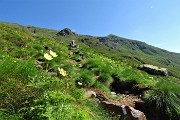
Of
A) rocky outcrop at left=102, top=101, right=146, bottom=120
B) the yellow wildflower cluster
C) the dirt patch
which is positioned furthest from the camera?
the dirt patch

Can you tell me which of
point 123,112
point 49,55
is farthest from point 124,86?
point 49,55

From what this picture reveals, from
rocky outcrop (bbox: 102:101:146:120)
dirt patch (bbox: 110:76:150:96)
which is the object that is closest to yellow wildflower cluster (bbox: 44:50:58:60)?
rocky outcrop (bbox: 102:101:146:120)

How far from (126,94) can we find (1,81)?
744cm

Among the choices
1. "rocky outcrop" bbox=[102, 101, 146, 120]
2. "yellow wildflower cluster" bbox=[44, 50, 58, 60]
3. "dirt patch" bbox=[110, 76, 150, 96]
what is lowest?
"rocky outcrop" bbox=[102, 101, 146, 120]

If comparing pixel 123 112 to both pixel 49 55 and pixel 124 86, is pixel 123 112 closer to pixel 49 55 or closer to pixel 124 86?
pixel 49 55

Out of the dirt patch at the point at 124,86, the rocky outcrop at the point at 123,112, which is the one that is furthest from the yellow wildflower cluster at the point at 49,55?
the dirt patch at the point at 124,86

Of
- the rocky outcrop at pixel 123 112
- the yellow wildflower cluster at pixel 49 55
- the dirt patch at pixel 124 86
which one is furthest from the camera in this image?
the dirt patch at pixel 124 86

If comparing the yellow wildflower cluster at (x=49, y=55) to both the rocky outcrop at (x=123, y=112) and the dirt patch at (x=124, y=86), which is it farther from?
the dirt patch at (x=124, y=86)

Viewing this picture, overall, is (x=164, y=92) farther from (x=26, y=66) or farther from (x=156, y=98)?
(x=26, y=66)

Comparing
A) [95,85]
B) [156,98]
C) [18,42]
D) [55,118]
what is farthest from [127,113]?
[18,42]

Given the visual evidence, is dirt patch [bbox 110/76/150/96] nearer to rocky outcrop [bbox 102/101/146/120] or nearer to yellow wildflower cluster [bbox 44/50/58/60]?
rocky outcrop [bbox 102/101/146/120]

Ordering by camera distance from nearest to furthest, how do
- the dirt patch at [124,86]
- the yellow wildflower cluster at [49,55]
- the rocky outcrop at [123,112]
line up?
the yellow wildflower cluster at [49,55]
the rocky outcrop at [123,112]
the dirt patch at [124,86]

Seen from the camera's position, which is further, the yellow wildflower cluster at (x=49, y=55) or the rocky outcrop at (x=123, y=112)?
the rocky outcrop at (x=123, y=112)

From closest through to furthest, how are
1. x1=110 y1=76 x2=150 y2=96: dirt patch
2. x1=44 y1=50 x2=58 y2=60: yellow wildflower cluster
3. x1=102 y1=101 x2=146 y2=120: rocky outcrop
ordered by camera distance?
x1=44 y1=50 x2=58 y2=60: yellow wildflower cluster
x1=102 y1=101 x2=146 y2=120: rocky outcrop
x1=110 y1=76 x2=150 y2=96: dirt patch
